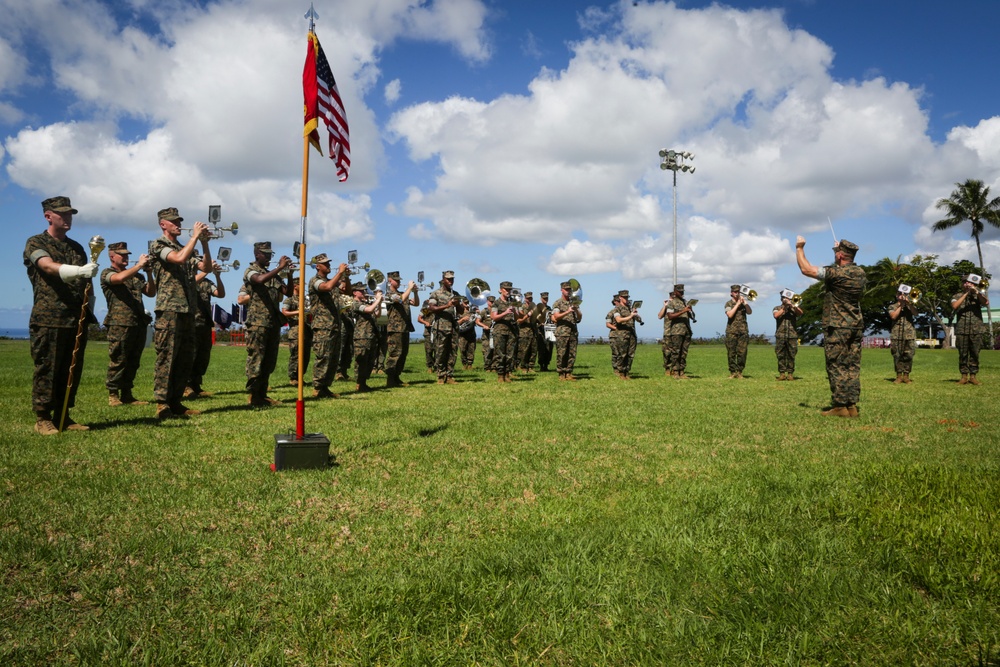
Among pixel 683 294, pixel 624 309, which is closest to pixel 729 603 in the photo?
pixel 624 309

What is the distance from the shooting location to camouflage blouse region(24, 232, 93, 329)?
7.23 meters

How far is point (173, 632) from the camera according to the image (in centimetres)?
287

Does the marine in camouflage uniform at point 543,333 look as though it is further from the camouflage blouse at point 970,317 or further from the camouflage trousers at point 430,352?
the camouflage blouse at point 970,317

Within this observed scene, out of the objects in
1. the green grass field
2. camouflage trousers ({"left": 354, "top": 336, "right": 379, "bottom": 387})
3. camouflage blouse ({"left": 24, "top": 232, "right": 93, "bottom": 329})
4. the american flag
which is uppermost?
the american flag

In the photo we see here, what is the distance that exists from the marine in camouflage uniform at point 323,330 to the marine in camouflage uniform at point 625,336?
28.5 feet

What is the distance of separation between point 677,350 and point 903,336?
578 centimetres

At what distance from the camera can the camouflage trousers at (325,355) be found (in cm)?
1170

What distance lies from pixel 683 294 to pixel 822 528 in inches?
635

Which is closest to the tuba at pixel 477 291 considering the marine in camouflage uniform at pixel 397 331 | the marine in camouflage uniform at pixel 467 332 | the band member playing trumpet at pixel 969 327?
the marine in camouflage uniform at pixel 467 332

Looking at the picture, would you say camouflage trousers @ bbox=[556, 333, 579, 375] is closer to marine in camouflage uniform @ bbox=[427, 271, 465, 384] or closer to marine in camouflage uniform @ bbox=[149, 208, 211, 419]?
marine in camouflage uniform @ bbox=[427, 271, 465, 384]

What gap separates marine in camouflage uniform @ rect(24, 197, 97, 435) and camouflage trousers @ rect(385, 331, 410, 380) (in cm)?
742

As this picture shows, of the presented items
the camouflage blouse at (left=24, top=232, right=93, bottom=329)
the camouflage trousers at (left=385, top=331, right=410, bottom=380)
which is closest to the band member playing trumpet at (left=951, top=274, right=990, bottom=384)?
the camouflage trousers at (left=385, top=331, right=410, bottom=380)

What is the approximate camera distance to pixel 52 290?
733cm

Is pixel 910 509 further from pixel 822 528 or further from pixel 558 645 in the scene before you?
pixel 558 645
